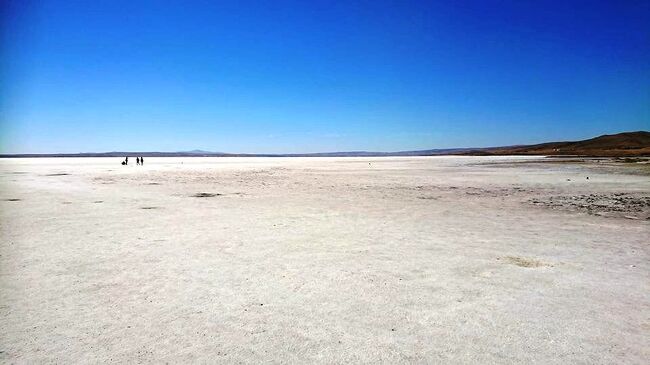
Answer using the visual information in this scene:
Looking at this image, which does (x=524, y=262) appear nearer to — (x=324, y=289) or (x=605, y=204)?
(x=324, y=289)

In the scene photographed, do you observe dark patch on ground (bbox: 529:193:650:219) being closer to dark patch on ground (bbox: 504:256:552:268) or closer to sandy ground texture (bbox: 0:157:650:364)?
sandy ground texture (bbox: 0:157:650:364)

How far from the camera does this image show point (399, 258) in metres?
7.32

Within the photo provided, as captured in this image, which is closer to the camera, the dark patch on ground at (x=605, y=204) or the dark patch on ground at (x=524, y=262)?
the dark patch on ground at (x=524, y=262)

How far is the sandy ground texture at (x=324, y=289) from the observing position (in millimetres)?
3955

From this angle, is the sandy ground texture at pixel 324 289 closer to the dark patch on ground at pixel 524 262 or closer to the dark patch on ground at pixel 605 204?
the dark patch on ground at pixel 524 262

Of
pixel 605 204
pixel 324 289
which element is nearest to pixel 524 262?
pixel 324 289

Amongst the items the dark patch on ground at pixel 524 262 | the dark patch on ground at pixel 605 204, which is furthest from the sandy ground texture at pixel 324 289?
the dark patch on ground at pixel 605 204

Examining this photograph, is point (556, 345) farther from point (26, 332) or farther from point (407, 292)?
point (26, 332)

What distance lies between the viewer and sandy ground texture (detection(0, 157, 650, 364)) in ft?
13.0

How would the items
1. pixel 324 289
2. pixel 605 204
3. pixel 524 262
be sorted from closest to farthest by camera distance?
1. pixel 324 289
2. pixel 524 262
3. pixel 605 204

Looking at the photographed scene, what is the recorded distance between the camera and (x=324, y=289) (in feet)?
18.6

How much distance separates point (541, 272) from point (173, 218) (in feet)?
31.9

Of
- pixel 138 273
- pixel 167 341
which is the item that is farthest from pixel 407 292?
pixel 138 273

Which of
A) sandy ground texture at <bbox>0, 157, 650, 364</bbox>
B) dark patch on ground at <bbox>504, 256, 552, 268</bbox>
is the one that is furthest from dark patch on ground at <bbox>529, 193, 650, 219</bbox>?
dark patch on ground at <bbox>504, 256, 552, 268</bbox>
